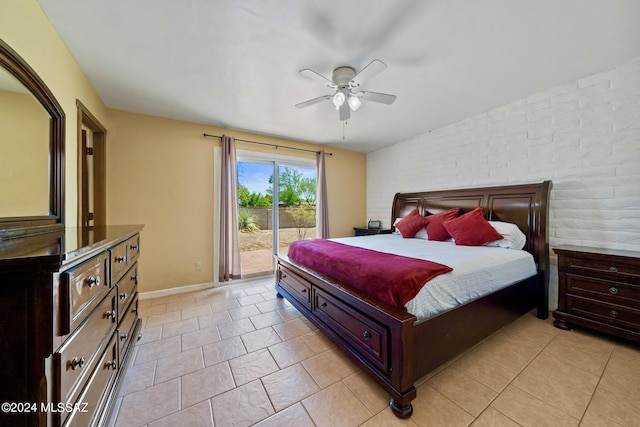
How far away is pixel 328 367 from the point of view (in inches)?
68.2

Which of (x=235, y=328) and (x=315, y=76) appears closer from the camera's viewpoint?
(x=315, y=76)

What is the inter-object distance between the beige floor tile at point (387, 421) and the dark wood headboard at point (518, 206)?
219 centimetres

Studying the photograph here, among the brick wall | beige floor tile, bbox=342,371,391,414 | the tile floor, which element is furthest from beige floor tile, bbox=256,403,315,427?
the brick wall

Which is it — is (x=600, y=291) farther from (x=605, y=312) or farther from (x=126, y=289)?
(x=126, y=289)

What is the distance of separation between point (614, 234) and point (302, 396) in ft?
10.3

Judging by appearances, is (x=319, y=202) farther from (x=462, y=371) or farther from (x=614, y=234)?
(x=614, y=234)

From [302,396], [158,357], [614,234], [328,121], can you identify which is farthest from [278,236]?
[614,234]

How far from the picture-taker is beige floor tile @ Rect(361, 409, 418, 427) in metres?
1.27

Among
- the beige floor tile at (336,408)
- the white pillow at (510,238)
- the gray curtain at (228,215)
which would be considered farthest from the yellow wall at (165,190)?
the white pillow at (510,238)

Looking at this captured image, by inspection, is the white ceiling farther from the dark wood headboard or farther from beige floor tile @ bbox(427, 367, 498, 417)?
beige floor tile @ bbox(427, 367, 498, 417)

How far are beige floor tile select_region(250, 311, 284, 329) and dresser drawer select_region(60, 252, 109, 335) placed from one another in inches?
56.5

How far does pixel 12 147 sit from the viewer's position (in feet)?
4.20

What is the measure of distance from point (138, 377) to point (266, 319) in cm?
110

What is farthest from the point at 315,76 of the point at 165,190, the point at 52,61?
the point at 165,190
